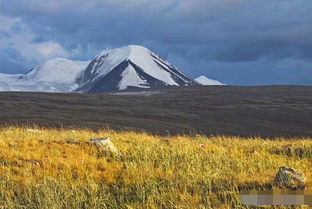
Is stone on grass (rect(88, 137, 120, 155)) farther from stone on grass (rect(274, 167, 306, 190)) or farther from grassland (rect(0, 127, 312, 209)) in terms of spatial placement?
stone on grass (rect(274, 167, 306, 190))

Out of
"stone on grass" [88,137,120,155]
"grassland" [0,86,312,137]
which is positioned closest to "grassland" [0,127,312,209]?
"stone on grass" [88,137,120,155]

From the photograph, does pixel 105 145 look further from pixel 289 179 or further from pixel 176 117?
pixel 176 117

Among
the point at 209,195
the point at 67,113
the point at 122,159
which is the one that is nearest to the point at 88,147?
the point at 122,159

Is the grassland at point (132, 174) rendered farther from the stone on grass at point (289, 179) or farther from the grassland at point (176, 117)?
the grassland at point (176, 117)

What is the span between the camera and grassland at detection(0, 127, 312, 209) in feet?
33.6

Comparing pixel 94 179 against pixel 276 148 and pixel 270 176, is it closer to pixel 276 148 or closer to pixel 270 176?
pixel 270 176

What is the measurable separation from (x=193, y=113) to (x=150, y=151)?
11989 centimetres

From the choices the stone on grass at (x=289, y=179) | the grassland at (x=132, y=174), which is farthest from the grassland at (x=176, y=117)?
the stone on grass at (x=289, y=179)

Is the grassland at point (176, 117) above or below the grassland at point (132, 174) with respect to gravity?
above

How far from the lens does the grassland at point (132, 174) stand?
404 inches

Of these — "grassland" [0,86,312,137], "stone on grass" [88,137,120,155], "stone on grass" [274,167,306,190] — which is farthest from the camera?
"grassland" [0,86,312,137]

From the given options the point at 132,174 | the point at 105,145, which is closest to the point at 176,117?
the point at 105,145

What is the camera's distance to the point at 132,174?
12539 millimetres

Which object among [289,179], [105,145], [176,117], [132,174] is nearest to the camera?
[289,179]
